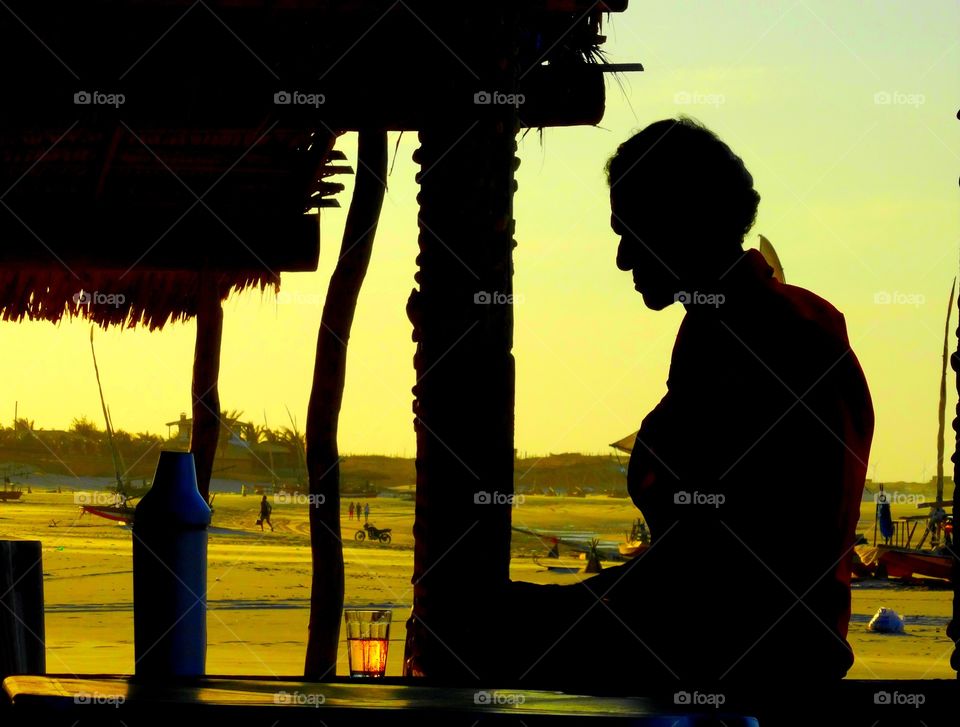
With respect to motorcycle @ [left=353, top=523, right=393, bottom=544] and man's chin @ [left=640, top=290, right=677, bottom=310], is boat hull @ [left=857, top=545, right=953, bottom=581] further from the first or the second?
man's chin @ [left=640, top=290, right=677, bottom=310]

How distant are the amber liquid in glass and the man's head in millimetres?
725

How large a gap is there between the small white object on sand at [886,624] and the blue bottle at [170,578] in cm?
1612

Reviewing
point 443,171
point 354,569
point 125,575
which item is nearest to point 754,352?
point 443,171

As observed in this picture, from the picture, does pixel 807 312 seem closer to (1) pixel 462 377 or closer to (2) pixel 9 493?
(1) pixel 462 377

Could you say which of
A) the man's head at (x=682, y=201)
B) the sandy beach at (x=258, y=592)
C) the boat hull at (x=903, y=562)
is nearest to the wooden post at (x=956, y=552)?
the sandy beach at (x=258, y=592)

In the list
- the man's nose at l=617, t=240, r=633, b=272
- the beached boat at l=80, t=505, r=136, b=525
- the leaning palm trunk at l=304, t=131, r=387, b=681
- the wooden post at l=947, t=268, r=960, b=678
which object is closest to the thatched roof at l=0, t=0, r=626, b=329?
the leaning palm trunk at l=304, t=131, r=387, b=681

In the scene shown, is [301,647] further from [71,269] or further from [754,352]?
[754,352]

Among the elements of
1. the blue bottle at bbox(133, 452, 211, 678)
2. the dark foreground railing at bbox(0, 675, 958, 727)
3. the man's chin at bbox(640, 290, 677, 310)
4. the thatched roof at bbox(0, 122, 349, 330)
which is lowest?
the dark foreground railing at bbox(0, 675, 958, 727)

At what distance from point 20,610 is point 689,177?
129cm

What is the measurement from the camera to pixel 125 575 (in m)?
19.6

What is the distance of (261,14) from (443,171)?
1.02 metres

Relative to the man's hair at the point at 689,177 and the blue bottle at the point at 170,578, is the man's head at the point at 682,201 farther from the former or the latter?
the blue bottle at the point at 170,578

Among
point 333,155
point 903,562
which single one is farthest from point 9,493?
point 333,155

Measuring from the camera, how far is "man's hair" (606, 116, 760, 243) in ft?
6.04
